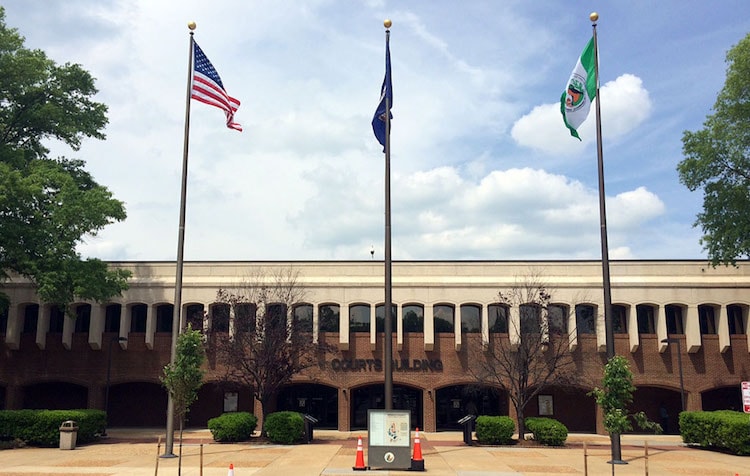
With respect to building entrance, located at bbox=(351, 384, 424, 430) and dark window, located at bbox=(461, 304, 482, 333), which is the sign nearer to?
dark window, located at bbox=(461, 304, 482, 333)

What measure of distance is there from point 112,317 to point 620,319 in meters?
27.7

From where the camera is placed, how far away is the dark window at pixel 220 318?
3175 centimetres

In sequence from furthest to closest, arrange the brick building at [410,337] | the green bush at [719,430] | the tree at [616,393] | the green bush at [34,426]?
the brick building at [410,337]
the green bush at [34,426]
the green bush at [719,430]
the tree at [616,393]

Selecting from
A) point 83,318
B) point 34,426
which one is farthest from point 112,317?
point 34,426

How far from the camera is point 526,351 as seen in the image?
27656 millimetres

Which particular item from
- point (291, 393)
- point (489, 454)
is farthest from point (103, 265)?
point (489, 454)

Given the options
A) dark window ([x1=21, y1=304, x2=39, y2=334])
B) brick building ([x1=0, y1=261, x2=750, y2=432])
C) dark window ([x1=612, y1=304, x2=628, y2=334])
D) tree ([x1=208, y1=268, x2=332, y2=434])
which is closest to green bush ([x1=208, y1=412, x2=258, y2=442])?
tree ([x1=208, y1=268, x2=332, y2=434])

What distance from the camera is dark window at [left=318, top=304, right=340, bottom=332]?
34150mm

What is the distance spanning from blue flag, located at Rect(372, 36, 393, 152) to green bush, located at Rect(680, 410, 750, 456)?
53.7 feet

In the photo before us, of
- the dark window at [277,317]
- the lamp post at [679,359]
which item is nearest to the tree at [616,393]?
the dark window at [277,317]

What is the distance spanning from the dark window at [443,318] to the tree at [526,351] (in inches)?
69.2

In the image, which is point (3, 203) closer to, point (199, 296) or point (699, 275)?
point (199, 296)

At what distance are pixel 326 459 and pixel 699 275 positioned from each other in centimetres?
2383

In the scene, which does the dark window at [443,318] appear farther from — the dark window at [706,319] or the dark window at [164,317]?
the dark window at [164,317]
